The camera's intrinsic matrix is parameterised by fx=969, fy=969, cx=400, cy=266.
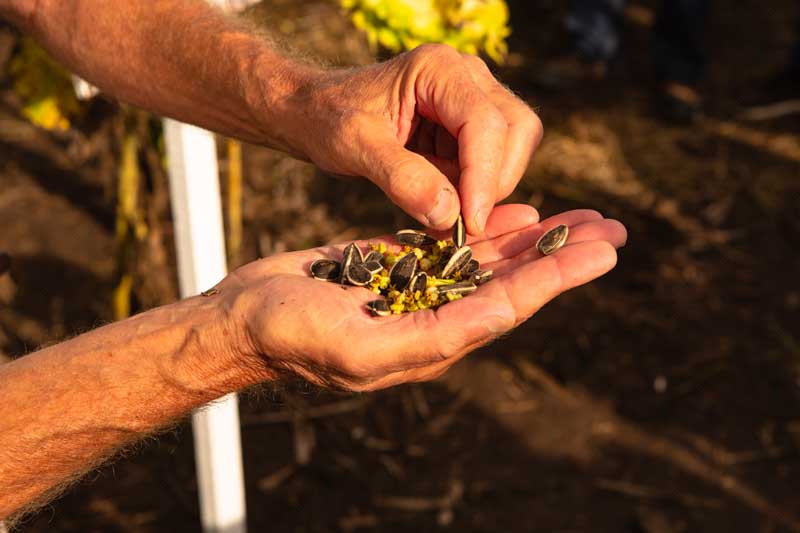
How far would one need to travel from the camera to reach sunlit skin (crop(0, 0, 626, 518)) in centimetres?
170

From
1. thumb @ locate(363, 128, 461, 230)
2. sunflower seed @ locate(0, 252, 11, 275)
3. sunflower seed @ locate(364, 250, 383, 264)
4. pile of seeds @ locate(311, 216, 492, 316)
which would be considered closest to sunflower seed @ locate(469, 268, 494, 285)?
pile of seeds @ locate(311, 216, 492, 316)

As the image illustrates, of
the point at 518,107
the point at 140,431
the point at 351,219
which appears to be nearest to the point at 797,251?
the point at 351,219

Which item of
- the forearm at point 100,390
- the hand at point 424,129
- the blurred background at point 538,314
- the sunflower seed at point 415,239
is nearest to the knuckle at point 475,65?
the hand at point 424,129

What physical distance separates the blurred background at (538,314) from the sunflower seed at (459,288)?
0.44 metres

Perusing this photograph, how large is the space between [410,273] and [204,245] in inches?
29.6

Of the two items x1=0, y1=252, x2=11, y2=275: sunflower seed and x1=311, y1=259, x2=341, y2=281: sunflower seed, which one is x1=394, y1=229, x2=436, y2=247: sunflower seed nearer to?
x1=311, y1=259, x2=341, y2=281: sunflower seed

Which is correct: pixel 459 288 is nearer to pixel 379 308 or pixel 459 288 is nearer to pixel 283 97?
pixel 379 308

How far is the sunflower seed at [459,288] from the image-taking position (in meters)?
1.85

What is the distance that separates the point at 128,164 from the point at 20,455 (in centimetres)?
195

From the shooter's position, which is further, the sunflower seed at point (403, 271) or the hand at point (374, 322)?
the sunflower seed at point (403, 271)

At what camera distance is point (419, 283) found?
1950 mm

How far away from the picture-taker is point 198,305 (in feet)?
6.07

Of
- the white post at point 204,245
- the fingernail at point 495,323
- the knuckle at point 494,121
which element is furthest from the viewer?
the white post at point 204,245

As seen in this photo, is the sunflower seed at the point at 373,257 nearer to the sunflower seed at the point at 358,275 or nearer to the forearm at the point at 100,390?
the sunflower seed at the point at 358,275
